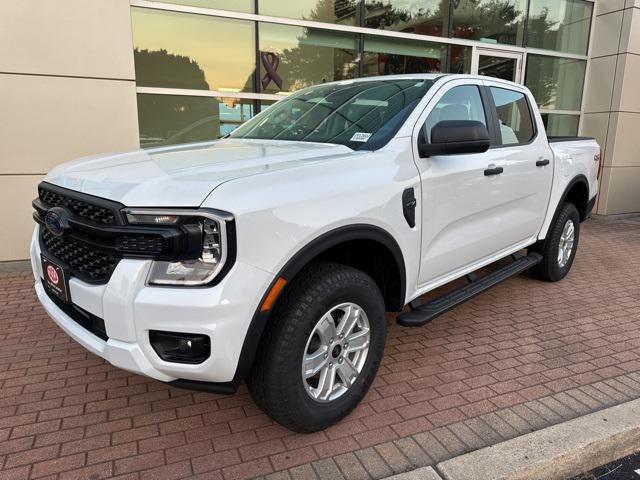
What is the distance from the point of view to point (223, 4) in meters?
6.68

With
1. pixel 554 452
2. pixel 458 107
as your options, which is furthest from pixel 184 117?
pixel 554 452

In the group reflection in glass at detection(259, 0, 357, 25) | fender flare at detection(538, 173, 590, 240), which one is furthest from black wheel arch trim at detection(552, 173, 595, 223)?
reflection in glass at detection(259, 0, 357, 25)

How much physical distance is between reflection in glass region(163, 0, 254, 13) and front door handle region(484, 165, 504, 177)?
4.64 meters

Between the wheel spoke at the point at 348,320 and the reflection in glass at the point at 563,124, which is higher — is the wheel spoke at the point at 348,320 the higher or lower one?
the lower one

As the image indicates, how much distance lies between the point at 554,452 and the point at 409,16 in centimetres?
726

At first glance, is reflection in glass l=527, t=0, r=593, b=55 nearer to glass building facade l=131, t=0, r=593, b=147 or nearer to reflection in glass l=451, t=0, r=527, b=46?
glass building facade l=131, t=0, r=593, b=147

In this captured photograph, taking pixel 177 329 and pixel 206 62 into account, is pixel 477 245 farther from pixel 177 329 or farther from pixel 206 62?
pixel 206 62

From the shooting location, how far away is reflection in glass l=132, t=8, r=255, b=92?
6355 millimetres

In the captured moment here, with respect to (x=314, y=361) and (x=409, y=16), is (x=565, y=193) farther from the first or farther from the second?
(x=409, y=16)

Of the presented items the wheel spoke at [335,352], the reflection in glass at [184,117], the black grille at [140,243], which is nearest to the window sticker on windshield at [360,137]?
the wheel spoke at [335,352]

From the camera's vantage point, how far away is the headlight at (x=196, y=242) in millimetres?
2059

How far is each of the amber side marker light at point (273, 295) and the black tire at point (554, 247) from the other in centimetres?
359

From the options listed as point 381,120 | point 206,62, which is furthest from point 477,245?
point 206,62

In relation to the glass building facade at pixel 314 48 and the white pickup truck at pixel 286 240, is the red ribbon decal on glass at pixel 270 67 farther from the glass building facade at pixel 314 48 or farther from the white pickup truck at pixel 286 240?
the white pickup truck at pixel 286 240
